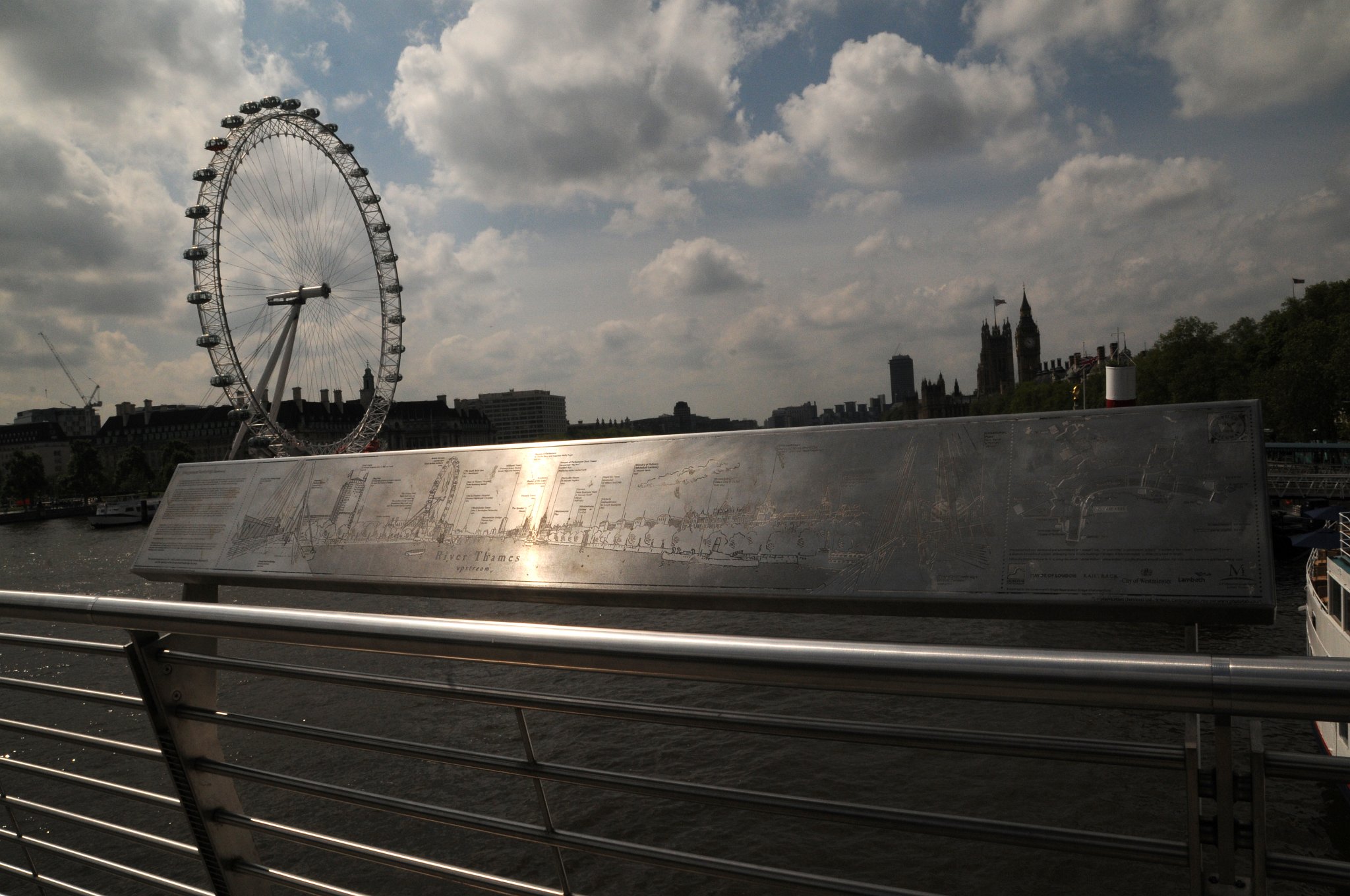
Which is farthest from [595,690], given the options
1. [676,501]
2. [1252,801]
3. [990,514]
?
[1252,801]

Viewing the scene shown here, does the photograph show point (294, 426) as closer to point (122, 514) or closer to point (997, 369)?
point (122, 514)

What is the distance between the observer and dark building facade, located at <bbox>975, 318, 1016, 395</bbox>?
161 meters

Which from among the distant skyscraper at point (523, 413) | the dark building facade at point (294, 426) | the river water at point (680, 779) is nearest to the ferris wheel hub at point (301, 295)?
the river water at point (680, 779)

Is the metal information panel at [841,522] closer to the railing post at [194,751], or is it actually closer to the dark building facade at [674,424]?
the railing post at [194,751]

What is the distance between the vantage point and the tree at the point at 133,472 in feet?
308

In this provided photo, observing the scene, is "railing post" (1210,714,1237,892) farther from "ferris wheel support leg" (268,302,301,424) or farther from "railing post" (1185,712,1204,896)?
"ferris wheel support leg" (268,302,301,424)

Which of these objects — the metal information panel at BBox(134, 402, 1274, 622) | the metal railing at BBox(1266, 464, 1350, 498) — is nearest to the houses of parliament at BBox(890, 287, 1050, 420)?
the metal railing at BBox(1266, 464, 1350, 498)

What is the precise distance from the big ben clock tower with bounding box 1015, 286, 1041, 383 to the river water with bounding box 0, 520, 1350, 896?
140698mm

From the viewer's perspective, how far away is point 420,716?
55.7 ft

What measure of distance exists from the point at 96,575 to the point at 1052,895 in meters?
40.4

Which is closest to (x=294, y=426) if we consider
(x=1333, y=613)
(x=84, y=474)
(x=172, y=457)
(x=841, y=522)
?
(x=172, y=457)

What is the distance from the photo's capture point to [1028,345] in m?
152

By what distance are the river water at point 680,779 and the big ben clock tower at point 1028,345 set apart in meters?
141

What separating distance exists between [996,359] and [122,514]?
13467 cm
